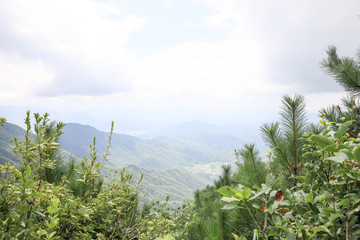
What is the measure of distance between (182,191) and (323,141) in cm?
16981

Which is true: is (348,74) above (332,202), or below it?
above

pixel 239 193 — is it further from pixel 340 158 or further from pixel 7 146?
pixel 7 146

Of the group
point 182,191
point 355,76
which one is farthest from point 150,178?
point 355,76

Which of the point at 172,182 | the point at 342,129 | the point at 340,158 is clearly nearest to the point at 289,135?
the point at 342,129

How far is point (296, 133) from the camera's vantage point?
8.95 ft

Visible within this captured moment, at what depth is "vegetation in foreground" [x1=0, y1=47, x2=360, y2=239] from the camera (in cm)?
86

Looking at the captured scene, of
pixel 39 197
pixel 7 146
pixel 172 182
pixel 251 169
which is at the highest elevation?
pixel 39 197

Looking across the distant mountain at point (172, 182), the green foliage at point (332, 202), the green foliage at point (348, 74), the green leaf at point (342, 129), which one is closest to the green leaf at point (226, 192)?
the green foliage at point (332, 202)

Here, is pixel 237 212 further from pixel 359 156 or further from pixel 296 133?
pixel 359 156

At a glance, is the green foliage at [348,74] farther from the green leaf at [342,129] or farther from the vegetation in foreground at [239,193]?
the green leaf at [342,129]

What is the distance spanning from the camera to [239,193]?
2.77 feet

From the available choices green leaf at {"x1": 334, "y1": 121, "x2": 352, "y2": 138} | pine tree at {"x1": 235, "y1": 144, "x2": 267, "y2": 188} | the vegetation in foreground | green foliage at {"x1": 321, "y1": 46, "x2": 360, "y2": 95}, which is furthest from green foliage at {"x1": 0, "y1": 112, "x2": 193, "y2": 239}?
green foliage at {"x1": 321, "y1": 46, "x2": 360, "y2": 95}

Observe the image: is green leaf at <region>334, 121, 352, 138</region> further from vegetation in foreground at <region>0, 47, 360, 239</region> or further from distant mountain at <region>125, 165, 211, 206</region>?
distant mountain at <region>125, 165, 211, 206</region>

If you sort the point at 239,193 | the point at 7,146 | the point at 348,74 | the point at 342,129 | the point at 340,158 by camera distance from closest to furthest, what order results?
the point at 340,158, the point at 239,193, the point at 342,129, the point at 348,74, the point at 7,146
